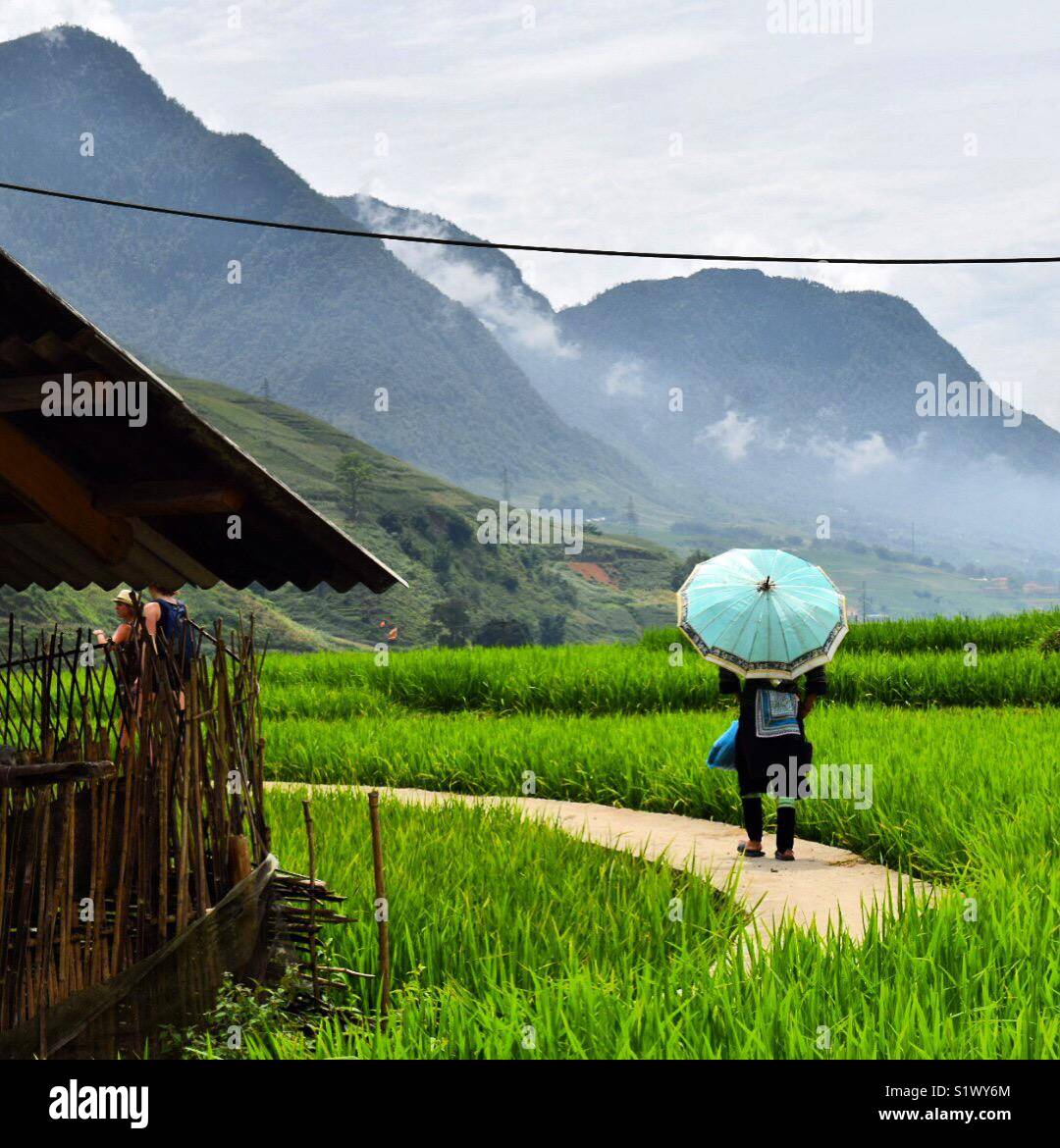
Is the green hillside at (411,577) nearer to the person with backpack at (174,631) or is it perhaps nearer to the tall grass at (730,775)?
the tall grass at (730,775)

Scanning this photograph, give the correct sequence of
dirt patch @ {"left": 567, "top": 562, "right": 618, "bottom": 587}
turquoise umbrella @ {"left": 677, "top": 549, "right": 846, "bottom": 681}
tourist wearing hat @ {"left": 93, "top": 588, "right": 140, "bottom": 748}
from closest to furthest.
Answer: tourist wearing hat @ {"left": 93, "top": 588, "right": 140, "bottom": 748}
turquoise umbrella @ {"left": 677, "top": 549, "right": 846, "bottom": 681}
dirt patch @ {"left": 567, "top": 562, "right": 618, "bottom": 587}

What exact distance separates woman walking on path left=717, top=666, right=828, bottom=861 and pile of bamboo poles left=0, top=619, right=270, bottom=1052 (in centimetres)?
369

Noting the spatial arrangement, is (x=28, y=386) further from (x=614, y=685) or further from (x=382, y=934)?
(x=614, y=685)

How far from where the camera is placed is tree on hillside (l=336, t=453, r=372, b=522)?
133250 mm

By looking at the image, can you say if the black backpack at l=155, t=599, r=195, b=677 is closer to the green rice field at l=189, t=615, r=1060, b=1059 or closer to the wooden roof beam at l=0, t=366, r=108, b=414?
the wooden roof beam at l=0, t=366, r=108, b=414

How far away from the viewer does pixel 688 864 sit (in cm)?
776

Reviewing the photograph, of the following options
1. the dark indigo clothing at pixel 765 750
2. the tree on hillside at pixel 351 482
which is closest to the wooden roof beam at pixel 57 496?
the dark indigo clothing at pixel 765 750

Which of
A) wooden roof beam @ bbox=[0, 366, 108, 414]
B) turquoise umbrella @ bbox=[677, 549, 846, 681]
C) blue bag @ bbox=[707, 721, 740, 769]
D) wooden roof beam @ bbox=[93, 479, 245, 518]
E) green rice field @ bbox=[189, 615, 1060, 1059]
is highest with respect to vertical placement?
wooden roof beam @ bbox=[0, 366, 108, 414]

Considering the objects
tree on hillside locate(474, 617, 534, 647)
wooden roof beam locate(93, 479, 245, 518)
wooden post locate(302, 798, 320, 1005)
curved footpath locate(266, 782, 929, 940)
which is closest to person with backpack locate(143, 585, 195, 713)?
wooden roof beam locate(93, 479, 245, 518)

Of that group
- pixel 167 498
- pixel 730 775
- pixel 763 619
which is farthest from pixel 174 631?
A: pixel 730 775

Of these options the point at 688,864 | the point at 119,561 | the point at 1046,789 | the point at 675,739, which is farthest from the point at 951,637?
the point at 119,561
